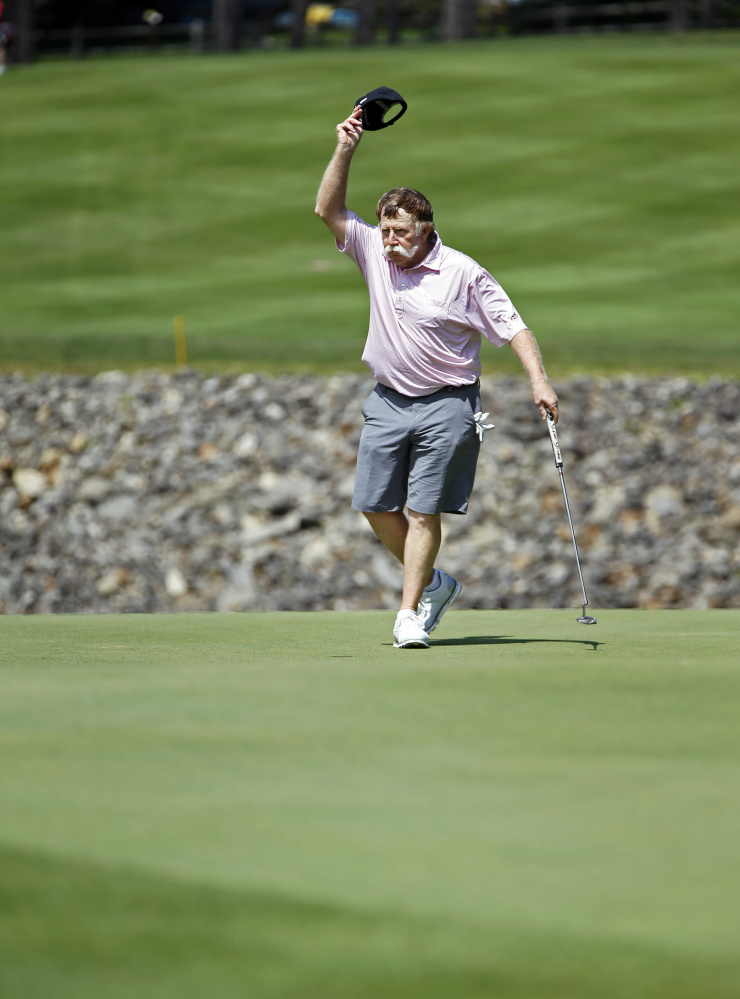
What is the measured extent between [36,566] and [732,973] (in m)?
10.4

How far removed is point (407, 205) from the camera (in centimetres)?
536

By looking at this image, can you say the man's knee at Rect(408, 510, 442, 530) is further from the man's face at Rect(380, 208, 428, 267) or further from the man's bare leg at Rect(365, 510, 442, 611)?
the man's face at Rect(380, 208, 428, 267)

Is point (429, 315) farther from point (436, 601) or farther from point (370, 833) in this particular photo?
point (370, 833)

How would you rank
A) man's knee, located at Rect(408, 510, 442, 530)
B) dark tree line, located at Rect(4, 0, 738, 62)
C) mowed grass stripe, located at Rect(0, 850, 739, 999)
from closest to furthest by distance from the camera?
mowed grass stripe, located at Rect(0, 850, 739, 999) < man's knee, located at Rect(408, 510, 442, 530) < dark tree line, located at Rect(4, 0, 738, 62)

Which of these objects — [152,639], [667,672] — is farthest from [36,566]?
[667,672]

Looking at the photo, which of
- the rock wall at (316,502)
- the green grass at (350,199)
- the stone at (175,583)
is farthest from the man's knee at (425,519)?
the green grass at (350,199)

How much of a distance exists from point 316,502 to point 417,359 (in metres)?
6.02

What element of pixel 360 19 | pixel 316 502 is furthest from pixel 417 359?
pixel 360 19

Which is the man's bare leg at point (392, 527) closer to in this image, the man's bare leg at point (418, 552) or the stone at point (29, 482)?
the man's bare leg at point (418, 552)

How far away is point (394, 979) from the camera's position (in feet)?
6.21

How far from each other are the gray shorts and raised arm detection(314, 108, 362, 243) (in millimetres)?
691

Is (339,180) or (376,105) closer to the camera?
Result: (339,180)

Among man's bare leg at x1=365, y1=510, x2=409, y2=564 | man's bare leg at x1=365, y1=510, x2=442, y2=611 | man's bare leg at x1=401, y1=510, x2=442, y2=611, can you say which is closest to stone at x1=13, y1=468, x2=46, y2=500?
man's bare leg at x1=365, y1=510, x2=409, y2=564

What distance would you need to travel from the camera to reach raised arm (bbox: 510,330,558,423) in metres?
5.39
